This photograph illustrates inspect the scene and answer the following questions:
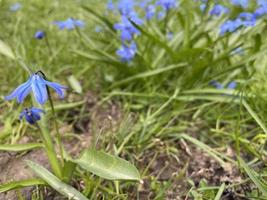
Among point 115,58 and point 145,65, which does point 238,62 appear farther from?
point 115,58

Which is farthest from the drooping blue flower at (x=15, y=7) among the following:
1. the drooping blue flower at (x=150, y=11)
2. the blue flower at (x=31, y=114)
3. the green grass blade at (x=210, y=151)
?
the green grass blade at (x=210, y=151)

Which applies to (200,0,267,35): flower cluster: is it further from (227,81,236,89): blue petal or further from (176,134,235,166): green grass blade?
(176,134,235,166): green grass blade

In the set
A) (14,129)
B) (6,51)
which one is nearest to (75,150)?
(14,129)

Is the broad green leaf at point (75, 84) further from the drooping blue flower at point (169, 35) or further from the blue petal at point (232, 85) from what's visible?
the blue petal at point (232, 85)

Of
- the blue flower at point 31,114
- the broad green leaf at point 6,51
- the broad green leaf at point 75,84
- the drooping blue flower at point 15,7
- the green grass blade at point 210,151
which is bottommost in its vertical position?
the green grass blade at point 210,151

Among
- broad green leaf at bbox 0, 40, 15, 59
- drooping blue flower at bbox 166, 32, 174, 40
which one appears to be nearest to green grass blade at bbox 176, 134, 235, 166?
drooping blue flower at bbox 166, 32, 174, 40

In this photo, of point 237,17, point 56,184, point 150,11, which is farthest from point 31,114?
point 237,17
